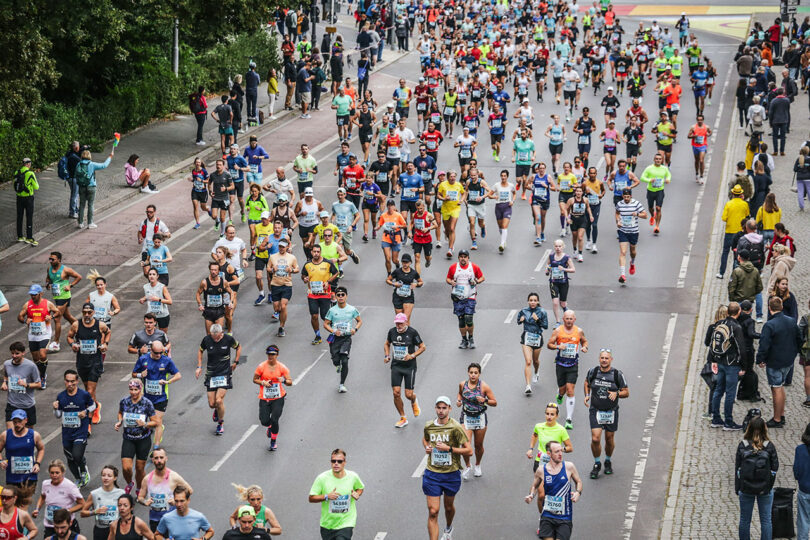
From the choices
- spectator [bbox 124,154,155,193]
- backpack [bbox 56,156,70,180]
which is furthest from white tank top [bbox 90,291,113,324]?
spectator [bbox 124,154,155,193]

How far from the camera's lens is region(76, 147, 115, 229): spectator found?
28547 millimetres

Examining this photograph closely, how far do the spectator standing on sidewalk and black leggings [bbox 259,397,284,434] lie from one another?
2027 cm

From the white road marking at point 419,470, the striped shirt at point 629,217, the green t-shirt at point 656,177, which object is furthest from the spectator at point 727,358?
the green t-shirt at point 656,177

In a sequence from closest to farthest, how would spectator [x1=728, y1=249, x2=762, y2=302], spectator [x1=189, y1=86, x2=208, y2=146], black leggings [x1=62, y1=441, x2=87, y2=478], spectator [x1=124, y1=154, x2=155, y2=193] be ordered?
black leggings [x1=62, y1=441, x2=87, y2=478] < spectator [x1=728, y1=249, x2=762, y2=302] < spectator [x1=124, y1=154, x2=155, y2=193] < spectator [x1=189, y1=86, x2=208, y2=146]

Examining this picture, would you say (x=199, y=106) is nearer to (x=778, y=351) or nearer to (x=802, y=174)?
(x=802, y=174)

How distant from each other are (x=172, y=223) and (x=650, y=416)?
14.7 m

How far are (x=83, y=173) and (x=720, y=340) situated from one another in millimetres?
16223

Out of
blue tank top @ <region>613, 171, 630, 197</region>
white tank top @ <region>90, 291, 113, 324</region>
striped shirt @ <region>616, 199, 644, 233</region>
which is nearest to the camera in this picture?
white tank top @ <region>90, 291, 113, 324</region>

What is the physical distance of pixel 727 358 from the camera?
57.1ft

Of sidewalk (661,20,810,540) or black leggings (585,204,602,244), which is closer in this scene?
sidewalk (661,20,810,540)

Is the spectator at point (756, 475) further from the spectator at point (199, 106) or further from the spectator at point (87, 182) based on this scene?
the spectator at point (199, 106)

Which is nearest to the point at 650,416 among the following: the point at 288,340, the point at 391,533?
the point at 391,533

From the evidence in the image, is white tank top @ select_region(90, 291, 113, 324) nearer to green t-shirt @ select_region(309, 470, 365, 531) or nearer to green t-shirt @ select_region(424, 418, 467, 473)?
green t-shirt @ select_region(424, 418, 467, 473)

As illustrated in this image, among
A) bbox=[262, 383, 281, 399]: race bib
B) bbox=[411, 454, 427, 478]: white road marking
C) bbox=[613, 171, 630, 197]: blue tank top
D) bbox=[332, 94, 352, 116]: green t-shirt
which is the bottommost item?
bbox=[411, 454, 427, 478]: white road marking
